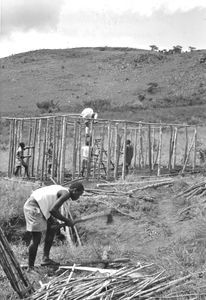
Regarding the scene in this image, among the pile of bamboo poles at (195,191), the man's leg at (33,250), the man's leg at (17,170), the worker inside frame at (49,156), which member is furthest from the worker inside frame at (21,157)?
the man's leg at (33,250)

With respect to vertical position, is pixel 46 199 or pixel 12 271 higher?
pixel 46 199

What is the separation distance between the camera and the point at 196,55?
69.7 m

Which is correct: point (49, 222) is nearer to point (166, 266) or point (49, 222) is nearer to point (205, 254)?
point (166, 266)

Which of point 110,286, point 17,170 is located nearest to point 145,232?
point 110,286

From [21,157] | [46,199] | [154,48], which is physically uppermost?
[154,48]

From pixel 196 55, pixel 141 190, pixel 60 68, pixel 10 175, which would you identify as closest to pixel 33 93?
pixel 60 68

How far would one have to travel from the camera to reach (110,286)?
20.0ft

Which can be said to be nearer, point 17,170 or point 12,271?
point 12,271

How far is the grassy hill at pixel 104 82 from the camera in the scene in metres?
48.4

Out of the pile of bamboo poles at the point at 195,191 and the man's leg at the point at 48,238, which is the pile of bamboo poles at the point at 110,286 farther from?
the pile of bamboo poles at the point at 195,191

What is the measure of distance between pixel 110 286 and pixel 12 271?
1142mm

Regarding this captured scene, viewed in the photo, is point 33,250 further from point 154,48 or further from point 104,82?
point 154,48

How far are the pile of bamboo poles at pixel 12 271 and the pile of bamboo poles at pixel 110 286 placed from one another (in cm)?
16

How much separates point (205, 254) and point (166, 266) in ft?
2.47
